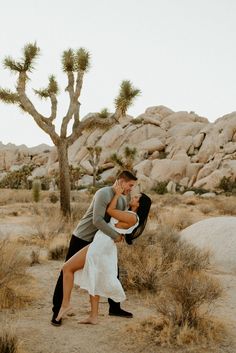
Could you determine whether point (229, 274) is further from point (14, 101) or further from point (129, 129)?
point (129, 129)

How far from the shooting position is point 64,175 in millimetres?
12789

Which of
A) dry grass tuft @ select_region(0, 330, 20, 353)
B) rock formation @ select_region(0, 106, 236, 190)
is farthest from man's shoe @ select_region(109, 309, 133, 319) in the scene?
rock formation @ select_region(0, 106, 236, 190)

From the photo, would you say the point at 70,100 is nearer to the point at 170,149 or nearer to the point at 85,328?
the point at 85,328

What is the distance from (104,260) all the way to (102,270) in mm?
89

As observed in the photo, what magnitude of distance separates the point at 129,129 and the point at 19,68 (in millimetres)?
37051

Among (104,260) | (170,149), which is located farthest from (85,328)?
(170,149)

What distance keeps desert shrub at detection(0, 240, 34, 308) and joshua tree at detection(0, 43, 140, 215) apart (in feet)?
24.5

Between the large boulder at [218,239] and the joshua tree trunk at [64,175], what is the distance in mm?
→ 5119

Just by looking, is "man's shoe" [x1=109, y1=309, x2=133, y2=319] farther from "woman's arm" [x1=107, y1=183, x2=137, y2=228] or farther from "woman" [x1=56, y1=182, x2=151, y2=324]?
"woman's arm" [x1=107, y1=183, x2=137, y2=228]

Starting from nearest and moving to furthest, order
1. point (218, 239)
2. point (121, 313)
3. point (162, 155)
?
point (121, 313)
point (218, 239)
point (162, 155)

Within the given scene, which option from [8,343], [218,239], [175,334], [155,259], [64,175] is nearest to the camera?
[8,343]

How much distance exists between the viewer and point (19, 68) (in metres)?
12.8

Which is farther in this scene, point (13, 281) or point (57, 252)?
point (57, 252)

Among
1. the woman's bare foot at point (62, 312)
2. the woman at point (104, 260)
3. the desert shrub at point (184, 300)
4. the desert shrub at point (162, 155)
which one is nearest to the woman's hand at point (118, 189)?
the woman at point (104, 260)
